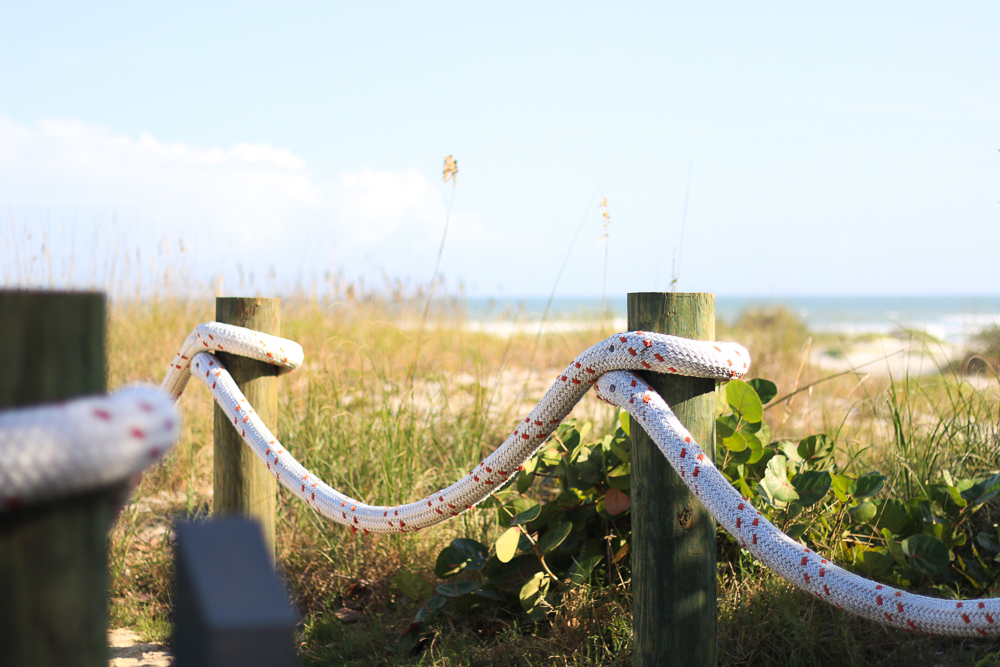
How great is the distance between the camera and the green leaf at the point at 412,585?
2.41 m

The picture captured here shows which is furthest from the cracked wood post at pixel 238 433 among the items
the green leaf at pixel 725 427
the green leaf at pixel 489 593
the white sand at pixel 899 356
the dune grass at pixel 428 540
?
the white sand at pixel 899 356

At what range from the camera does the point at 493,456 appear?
1810 millimetres

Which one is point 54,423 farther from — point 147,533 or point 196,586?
point 147,533

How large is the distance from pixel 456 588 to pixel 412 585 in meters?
0.22

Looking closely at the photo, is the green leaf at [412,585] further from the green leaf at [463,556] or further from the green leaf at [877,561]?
the green leaf at [877,561]

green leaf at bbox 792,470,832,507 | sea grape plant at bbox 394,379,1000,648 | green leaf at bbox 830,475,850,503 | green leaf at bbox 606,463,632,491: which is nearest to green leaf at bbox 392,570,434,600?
sea grape plant at bbox 394,379,1000,648

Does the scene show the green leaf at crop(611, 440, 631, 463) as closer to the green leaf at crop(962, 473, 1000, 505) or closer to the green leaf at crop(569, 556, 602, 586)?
the green leaf at crop(569, 556, 602, 586)

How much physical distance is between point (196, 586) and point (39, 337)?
23 cm

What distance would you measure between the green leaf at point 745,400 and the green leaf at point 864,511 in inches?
19.4

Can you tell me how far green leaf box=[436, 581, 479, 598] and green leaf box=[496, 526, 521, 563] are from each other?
0.85 feet

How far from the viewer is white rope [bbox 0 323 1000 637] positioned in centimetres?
52

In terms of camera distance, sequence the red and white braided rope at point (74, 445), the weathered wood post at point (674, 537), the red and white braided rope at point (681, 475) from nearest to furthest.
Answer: the red and white braided rope at point (74, 445)
the red and white braided rope at point (681, 475)
the weathered wood post at point (674, 537)

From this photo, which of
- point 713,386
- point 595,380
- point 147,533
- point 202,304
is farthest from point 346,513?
point 202,304

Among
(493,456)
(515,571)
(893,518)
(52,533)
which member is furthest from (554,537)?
(52,533)
